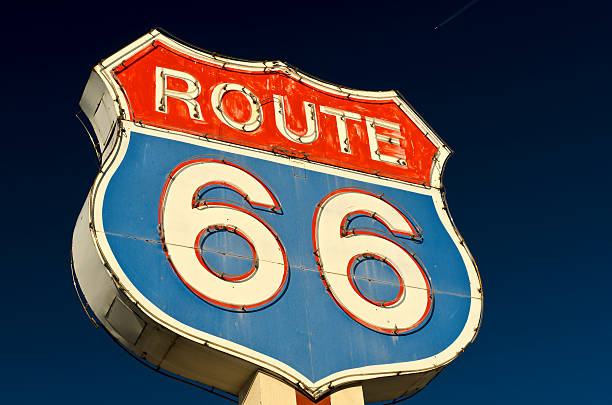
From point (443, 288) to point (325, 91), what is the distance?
4.37 meters

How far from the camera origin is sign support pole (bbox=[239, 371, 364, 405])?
A: 1130 cm

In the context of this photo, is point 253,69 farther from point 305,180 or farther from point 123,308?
point 123,308

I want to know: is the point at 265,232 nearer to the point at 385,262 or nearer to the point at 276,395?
the point at 385,262

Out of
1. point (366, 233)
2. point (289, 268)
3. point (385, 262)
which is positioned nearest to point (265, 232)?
point (289, 268)

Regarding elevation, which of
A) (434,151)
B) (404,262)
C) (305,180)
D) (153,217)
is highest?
(434,151)

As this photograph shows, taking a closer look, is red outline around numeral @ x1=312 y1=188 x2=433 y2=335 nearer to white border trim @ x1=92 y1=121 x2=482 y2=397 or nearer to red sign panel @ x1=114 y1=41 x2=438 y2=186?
white border trim @ x1=92 y1=121 x2=482 y2=397

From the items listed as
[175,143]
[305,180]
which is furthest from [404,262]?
[175,143]

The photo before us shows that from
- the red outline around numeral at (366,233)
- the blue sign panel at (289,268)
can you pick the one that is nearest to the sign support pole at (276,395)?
the blue sign panel at (289,268)

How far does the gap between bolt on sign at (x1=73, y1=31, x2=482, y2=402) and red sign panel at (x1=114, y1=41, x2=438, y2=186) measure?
0.08ft

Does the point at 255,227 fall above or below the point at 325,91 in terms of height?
below

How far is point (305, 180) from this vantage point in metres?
14.1

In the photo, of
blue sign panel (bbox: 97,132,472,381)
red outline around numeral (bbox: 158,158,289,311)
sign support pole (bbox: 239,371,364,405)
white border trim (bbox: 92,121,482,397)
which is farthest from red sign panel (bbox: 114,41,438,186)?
sign support pole (bbox: 239,371,364,405)

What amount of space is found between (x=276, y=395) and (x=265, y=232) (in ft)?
8.35

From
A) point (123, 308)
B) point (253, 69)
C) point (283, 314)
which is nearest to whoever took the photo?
point (123, 308)
